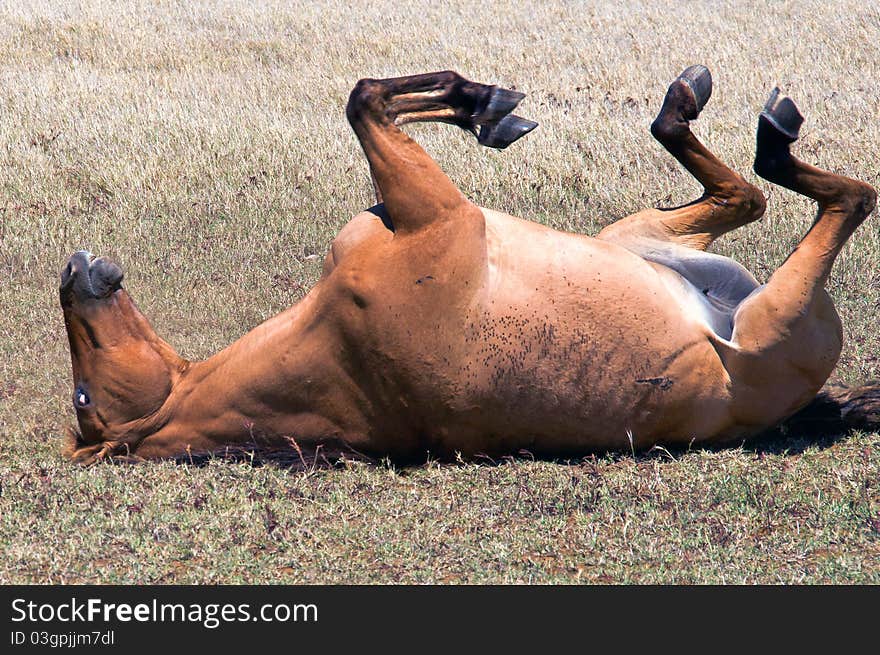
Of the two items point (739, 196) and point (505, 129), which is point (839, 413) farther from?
point (505, 129)

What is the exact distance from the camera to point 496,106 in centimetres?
476

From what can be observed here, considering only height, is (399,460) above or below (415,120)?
below

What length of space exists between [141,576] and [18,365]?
267 cm

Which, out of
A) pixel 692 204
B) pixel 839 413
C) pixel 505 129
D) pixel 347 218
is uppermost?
pixel 505 129

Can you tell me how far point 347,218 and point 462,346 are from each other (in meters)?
3.84

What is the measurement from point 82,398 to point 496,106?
6.89 ft

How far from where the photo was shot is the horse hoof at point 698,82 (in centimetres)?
515

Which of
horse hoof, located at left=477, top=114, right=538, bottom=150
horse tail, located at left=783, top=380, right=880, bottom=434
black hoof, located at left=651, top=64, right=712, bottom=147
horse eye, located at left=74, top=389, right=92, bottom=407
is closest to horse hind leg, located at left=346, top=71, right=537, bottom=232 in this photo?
horse hoof, located at left=477, top=114, right=538, bottom=150

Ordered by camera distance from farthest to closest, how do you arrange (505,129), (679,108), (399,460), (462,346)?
(679,108) → (505,129) → (399,460) → (462,346)

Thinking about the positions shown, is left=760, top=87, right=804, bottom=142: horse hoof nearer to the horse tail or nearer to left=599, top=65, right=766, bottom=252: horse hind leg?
left=599, top=65, right=766, bottom=252: horse hind leg

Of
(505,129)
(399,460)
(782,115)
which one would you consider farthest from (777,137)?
(399,460)

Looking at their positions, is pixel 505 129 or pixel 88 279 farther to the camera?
pixel 505 129

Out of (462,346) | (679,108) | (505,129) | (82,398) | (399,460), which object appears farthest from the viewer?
(679,108)
